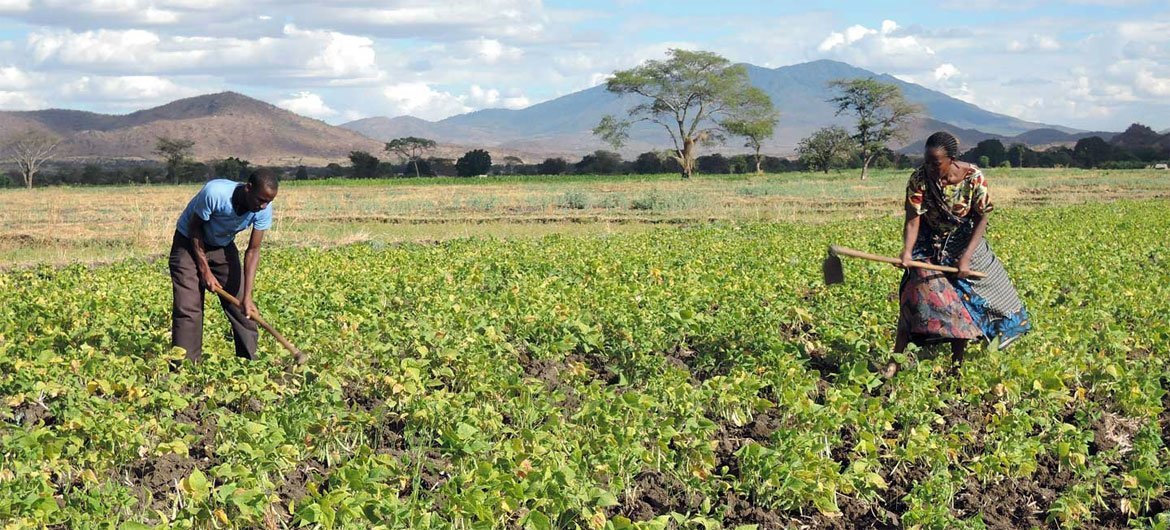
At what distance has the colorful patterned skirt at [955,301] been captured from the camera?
732 cm

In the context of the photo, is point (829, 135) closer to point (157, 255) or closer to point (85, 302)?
point (157, 255)

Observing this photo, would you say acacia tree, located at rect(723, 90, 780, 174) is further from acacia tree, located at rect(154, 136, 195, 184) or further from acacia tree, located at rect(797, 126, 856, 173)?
acacia tree, located at rect(154, 136, 195, 184)

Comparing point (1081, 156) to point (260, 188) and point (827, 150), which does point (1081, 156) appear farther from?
point (260, 188)

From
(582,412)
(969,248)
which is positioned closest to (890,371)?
(969,248)

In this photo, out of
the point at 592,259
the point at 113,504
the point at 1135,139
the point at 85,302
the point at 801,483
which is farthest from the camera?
the point at 1135,139

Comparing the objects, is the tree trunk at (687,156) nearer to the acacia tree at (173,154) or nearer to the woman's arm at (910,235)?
the acacia tree at (173,154)

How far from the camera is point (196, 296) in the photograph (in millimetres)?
7574

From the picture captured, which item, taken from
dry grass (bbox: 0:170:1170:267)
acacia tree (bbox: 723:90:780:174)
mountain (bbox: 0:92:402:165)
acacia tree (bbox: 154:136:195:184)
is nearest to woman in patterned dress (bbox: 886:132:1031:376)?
dry grass (bbox: 0:170:1170:267)

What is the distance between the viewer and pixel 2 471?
16.5 feet

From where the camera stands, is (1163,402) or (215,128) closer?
(1163,402)

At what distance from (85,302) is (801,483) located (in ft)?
23.0

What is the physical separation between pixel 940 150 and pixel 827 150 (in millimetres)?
70541

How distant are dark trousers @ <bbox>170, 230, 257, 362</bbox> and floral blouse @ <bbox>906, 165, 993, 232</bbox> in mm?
4417

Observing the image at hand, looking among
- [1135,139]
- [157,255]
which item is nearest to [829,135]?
[1135,139]
